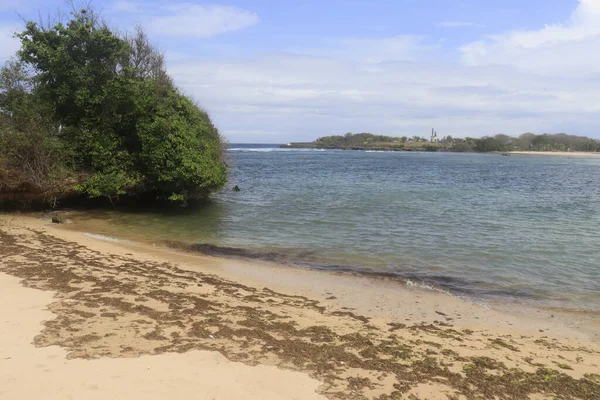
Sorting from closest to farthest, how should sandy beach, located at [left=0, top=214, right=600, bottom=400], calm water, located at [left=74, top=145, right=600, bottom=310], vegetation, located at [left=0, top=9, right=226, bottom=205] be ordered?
sandy beach, located at [left=0, top=214, right=600, bottom=400] < calm water, located at [left=74, top=145, right=600, bottom=310] < vegetation, located at [left=0, top=9, right=226, bottom=205]

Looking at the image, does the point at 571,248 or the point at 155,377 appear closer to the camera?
the point at 155,377

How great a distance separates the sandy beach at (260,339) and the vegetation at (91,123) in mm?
8363

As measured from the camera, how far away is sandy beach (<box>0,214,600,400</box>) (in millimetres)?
5066

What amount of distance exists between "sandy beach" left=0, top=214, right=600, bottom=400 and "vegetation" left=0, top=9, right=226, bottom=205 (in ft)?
27.4

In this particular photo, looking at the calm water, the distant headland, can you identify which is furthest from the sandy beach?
the distant headland

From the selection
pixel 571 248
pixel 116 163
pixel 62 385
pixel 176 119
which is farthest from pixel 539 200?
pixel 62 385

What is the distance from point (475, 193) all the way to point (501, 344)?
26.2m

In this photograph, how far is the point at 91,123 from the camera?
64.7 feet

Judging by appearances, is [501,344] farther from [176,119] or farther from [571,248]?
[176,119]

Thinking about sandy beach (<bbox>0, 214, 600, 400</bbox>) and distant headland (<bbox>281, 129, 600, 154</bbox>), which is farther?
distant headland (<bbox>281, 129, 600, 154</bbox>)

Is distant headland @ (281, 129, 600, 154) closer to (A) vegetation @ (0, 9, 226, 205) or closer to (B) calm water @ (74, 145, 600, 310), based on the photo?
(B) calm water @ (74, 145, 600, 310)

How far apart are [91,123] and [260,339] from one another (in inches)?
669

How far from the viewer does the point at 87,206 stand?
20.6m

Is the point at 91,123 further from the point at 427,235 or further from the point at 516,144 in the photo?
the point at 516,144
